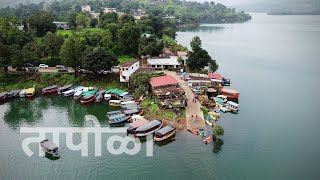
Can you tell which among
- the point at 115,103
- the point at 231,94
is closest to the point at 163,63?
the point at 231,94

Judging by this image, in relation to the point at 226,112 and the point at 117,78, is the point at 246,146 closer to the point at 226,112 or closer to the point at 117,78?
the point at 226,112

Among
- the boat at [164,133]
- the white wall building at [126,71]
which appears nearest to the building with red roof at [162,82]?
the white wall building at [126,71]

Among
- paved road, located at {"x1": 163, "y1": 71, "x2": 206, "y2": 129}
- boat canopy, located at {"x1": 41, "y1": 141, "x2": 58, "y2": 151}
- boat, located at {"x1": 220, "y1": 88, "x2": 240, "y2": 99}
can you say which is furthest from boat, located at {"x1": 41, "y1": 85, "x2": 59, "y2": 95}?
boat, located at {"x1": 220, "y1": 88, "x2": 240, "y2": 99}

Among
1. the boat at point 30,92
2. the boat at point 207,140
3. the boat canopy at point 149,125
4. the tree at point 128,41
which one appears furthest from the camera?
the tree at point 128,41

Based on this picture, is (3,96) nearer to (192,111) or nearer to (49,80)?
(49,80)

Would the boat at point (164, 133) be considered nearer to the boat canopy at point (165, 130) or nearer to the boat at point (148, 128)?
the boat canopy at point (165, 130)

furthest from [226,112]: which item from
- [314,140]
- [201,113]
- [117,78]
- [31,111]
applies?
[31,111]
